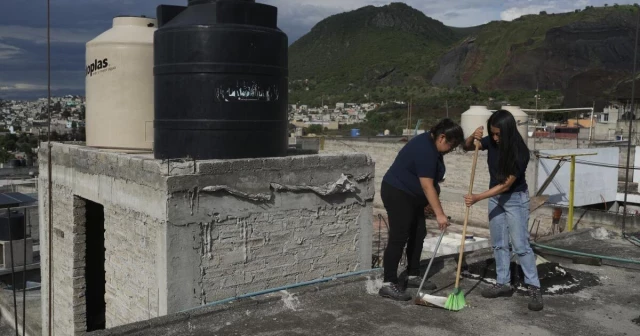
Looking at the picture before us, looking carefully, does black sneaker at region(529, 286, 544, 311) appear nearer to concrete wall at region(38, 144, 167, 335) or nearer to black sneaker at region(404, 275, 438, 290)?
black sneaker at region(404, 275, 438, 290)

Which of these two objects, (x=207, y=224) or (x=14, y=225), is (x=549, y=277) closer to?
(x=207, y=224)

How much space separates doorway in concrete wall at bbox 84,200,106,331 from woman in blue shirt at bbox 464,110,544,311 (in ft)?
16.7

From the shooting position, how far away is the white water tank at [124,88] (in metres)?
7.48

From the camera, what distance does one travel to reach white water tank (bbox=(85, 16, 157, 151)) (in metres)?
7.48

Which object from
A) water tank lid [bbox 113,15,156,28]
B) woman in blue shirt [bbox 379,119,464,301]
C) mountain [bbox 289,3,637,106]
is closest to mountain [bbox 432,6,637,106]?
mountain [bbox 289,3,637,106]

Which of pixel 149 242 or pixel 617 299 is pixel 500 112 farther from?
pixel 149 242

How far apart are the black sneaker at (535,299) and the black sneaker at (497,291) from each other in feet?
0.86

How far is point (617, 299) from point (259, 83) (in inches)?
164

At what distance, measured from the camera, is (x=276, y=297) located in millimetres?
5480

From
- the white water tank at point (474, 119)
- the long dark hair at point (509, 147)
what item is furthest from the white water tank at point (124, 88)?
the white water tank at point (474, 119)

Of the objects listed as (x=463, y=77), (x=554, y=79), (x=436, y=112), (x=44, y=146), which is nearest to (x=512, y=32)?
(x=463, y=77)

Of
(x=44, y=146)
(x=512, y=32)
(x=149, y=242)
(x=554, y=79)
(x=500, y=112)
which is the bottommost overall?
(x=149, y=242)

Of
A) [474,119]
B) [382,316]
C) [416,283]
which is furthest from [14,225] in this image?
[474,119]

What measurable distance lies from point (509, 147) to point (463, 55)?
389 ft
